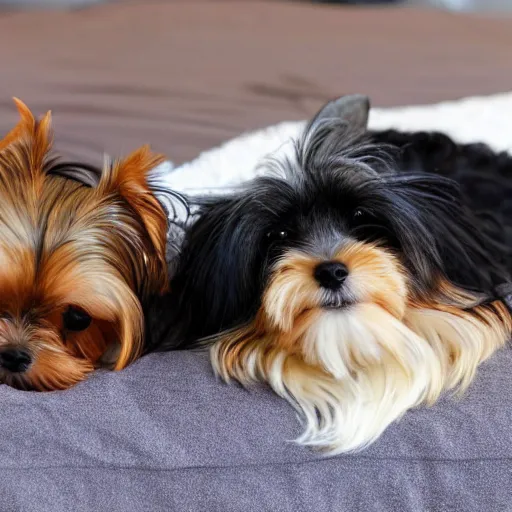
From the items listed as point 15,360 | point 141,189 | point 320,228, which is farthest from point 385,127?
point 15,360

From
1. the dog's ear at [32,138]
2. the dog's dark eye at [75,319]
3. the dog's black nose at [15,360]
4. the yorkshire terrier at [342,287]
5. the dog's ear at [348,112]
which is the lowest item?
the dog's black nose at [15,360]

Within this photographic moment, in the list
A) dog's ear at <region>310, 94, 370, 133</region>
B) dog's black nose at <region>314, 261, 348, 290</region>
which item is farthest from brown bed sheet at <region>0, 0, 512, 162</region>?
dog's black nose at <region>314, 261, 348, 290</region>

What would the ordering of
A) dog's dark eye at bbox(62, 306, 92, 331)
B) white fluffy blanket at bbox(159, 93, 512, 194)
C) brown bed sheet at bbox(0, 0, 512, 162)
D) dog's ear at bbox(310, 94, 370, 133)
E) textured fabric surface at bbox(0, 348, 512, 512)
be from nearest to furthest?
textured fabric surface at bbox(0, 348, 512, 512), dog's dark eye at bbox(62, 306, 92, 331), dog's ear at bbox(310, 94, 370, 133), white fluffy blanket at bbox(159, 93, 512, 194), brown bed sheet at bbox(0, 0, 512, 162)

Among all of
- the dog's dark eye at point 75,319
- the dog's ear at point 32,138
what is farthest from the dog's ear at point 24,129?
the dog's dark eye at point 75,319

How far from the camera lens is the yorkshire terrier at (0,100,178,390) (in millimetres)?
1276

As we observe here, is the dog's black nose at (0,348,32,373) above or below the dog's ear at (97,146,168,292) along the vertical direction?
below

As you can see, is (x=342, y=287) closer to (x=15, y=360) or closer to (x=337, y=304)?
(x=337, y=304)

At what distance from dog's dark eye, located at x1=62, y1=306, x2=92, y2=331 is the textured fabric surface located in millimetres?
173

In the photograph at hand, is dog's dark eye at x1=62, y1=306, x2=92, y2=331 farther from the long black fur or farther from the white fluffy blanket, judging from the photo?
the white fluffy blanket

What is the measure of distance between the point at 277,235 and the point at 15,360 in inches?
20.9

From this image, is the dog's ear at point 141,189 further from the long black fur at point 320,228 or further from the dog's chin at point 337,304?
the dog's chin at point 337,304

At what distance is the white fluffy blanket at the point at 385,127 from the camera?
2.04 meters

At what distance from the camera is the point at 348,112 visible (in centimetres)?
166

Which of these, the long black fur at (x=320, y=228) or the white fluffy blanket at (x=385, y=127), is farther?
the white fluffy blanket at (x=385, y=127)
